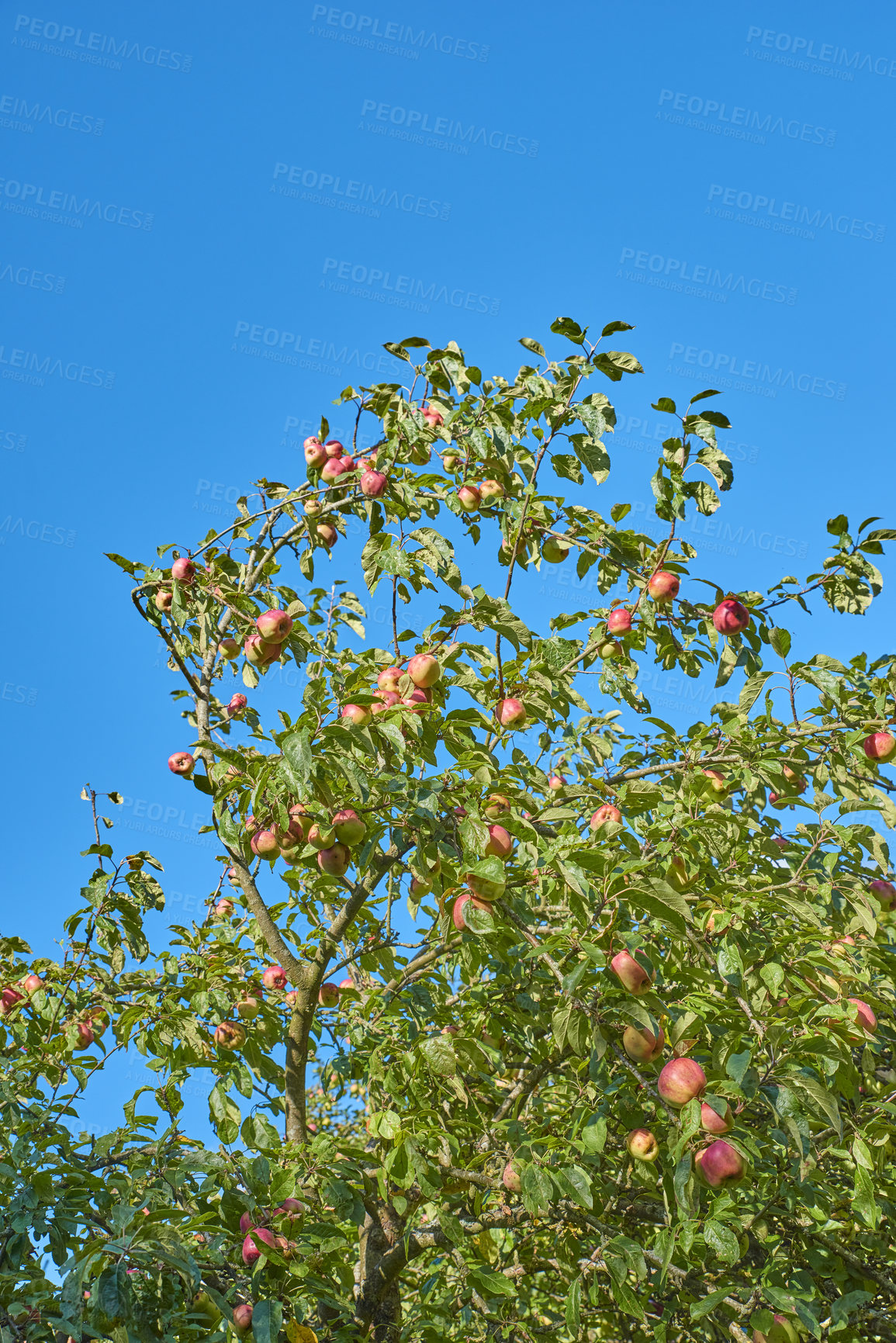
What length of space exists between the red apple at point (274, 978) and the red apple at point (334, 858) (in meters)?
1.85

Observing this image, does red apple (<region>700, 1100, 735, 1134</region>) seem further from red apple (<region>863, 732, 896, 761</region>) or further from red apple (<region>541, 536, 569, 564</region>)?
red apple (<region>541, 536, 569, 564</region>)

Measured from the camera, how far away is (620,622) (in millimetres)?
3689

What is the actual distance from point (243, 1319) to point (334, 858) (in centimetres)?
134

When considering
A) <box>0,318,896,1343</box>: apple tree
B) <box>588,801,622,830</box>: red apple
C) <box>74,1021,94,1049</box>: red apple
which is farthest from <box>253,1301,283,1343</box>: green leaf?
<box>74,1021,94,1049</box>: red apple

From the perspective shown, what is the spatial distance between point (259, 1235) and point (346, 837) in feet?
3.73

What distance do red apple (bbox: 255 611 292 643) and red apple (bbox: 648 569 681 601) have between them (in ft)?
4.85

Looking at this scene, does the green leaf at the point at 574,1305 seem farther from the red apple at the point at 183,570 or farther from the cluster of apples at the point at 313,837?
the red apple at the point at 183,570

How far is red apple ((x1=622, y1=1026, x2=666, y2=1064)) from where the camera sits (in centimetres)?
261

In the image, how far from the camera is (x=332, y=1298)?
2.63 m

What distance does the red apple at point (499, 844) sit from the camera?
111 inches

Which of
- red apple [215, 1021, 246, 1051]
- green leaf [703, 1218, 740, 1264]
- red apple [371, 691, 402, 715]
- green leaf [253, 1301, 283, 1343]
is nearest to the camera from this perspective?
green leaf [703, 1218, 740, 1264]

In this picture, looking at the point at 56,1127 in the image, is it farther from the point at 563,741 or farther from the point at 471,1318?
the point at 563,741

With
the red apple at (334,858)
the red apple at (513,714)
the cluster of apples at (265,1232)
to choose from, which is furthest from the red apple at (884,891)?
the cluster of apples at (265,1232)

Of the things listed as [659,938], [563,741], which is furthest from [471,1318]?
[563,741]
